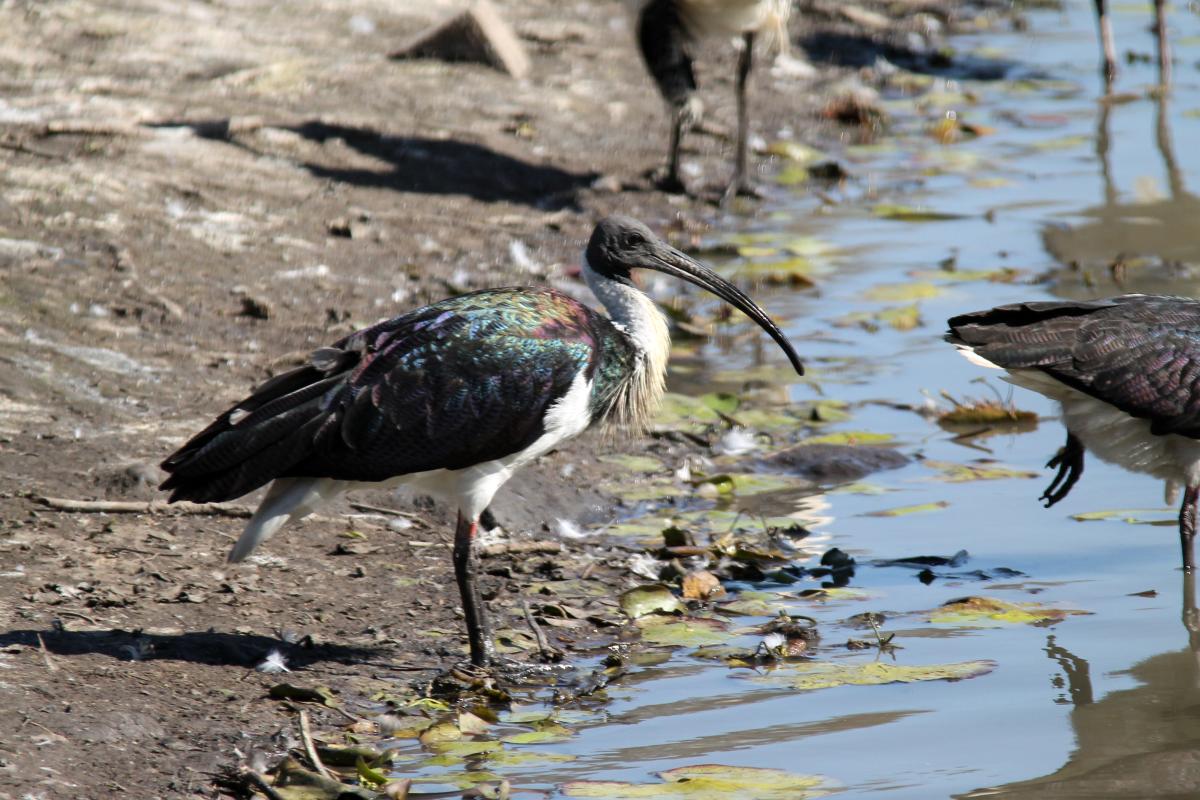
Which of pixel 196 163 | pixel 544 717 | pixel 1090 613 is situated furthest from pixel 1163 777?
pixel 196 163

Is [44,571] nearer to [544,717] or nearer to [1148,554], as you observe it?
[544,717]

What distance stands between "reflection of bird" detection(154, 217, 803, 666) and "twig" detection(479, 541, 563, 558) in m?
0.84

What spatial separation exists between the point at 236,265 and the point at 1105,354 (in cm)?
460

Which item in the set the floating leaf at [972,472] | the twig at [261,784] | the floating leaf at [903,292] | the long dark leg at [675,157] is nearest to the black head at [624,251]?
the floating leaf at [972,472]

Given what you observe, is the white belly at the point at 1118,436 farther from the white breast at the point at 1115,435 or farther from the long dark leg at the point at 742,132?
the long dark leg at the point at 742,132

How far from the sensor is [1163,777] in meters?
4.62

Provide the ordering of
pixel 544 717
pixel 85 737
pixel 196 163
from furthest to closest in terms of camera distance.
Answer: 1. pixel 196 163
2. pixel 544 717
3. pixel 85 737

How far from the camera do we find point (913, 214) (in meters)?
11.0

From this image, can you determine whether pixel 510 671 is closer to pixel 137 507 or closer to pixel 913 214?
pixel 137 507

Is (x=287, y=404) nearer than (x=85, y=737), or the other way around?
(x=85, y=737)

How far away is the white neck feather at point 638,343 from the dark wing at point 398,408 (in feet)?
1.08

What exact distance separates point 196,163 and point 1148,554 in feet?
19.3

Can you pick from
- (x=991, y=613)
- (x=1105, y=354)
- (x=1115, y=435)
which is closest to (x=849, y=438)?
(x=1115, y=435)

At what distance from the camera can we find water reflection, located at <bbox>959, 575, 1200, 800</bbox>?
4.56 meters
